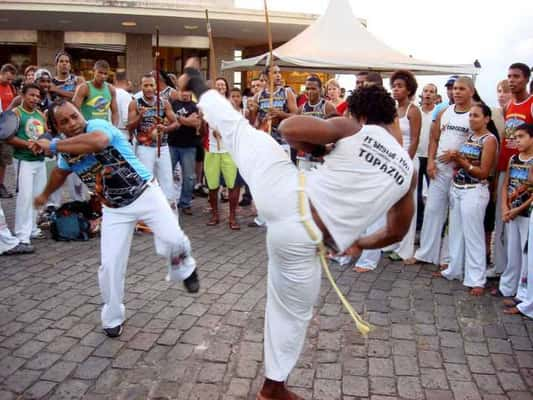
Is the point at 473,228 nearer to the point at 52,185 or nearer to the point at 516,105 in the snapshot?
the point at 516,105

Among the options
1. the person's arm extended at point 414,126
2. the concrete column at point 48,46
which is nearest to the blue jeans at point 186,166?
the person's arm extended at point 414,126

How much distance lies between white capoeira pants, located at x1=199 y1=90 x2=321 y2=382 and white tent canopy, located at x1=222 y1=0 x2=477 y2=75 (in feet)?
23.1

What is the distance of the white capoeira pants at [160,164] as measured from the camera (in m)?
7.53

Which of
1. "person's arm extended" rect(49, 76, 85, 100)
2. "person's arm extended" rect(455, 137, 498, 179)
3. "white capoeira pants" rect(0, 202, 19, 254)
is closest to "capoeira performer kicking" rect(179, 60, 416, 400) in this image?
"person's arm extended" rect(455, 137, 498, 179)

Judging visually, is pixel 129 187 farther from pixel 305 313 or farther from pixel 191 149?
pixel 191 149

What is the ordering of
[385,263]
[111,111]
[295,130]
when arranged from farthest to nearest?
[111,111] → [385,263] → [295,130]

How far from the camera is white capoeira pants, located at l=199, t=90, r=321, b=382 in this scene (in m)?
2.83

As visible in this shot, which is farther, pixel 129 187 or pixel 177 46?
pixel 177 46

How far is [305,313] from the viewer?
10.1 ft

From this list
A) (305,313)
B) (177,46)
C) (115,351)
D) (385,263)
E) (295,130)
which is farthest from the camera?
(177,46)

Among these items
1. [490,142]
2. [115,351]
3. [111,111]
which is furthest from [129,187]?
[111,111]

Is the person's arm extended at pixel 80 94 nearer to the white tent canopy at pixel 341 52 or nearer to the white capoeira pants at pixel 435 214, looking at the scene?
the white tent canopy at pixel 341 52

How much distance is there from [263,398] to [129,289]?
2508mm

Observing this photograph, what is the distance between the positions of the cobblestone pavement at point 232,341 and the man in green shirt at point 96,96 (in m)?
2.45
